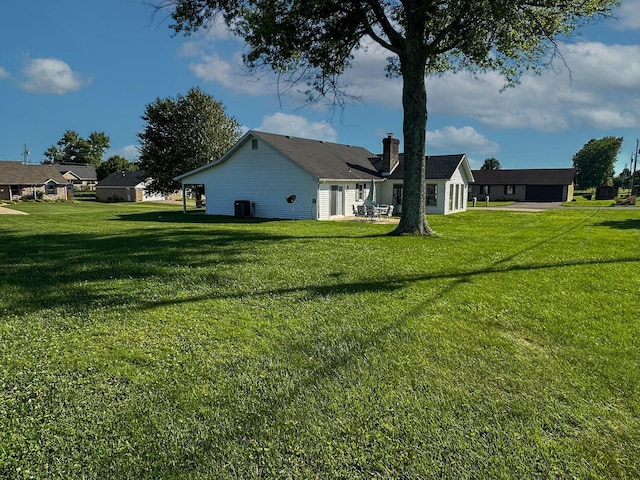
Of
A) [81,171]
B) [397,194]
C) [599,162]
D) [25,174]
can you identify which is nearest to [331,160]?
[397,194]

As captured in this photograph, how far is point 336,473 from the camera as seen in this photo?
247cm

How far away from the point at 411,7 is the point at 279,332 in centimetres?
1196

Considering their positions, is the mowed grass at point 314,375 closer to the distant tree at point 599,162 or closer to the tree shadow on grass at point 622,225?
the tree shadow on grass at point 622,225

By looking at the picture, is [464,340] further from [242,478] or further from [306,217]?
[306,217]

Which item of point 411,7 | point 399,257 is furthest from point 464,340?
point 411,7

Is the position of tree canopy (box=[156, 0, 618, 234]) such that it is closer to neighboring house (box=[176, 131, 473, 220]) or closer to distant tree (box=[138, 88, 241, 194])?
Result: neighboring house (box=[176, 131, 473, 220])

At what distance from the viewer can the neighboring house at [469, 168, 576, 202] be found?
4953cm

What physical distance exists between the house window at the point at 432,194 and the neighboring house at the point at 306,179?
0.07 meters

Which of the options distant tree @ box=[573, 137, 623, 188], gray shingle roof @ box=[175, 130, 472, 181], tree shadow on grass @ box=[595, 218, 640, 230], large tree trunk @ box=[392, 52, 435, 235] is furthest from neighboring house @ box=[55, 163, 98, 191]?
distant tree @ box=[573, 137, 623, 188]

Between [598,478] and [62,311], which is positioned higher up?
[62,311]

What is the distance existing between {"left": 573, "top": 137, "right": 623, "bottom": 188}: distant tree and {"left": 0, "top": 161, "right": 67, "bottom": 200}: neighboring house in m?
89.4

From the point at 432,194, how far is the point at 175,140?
80.4 feet

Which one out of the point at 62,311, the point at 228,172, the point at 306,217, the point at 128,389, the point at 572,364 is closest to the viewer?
the point at 128,389

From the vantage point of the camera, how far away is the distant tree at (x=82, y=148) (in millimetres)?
97562
